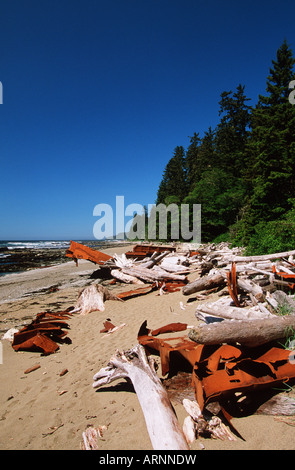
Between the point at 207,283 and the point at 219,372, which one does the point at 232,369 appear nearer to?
the point at 219,372

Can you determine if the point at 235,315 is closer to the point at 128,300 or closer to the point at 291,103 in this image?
the point at 128,300

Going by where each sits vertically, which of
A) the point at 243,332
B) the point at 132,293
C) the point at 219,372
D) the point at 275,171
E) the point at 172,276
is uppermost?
the point at 275,171

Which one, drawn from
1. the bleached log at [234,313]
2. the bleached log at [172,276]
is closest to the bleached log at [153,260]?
the bleached log at [172,276]

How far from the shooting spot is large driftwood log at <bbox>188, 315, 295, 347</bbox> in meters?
2.36

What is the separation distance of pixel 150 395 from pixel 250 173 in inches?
1050

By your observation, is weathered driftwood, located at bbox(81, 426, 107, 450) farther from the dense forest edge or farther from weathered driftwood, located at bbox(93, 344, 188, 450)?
the dense forest edge

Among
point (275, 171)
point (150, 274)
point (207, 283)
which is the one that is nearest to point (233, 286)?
point (207, 283)

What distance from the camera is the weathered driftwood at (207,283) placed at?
255 inches

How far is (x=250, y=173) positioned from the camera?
24172 millimetres

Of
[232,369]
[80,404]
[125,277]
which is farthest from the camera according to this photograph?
[125,277]

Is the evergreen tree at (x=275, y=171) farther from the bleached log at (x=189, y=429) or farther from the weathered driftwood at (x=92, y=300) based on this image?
the bleached log at (x=189, y=429)

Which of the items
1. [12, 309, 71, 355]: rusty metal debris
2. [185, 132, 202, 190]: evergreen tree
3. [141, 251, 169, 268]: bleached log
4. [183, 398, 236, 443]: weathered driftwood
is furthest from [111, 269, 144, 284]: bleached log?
[185, 132, 202, 190]: evergreen tree

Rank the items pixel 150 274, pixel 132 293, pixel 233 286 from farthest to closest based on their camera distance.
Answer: pixel 150 274 → pixel 132 293 → pixel 233 286
